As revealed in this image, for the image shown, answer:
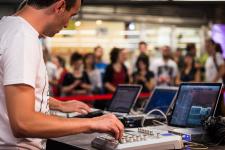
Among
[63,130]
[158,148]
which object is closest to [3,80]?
[63,130]

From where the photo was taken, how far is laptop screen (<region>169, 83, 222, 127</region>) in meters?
2.50

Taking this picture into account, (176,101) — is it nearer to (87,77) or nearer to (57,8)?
(57,8)

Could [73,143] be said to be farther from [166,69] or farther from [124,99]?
[166,69]

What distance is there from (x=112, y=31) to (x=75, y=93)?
24.5 feet

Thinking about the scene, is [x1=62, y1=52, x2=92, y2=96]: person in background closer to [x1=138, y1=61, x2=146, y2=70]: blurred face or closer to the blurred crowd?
the blurred crowd

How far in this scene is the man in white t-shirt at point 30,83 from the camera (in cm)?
159

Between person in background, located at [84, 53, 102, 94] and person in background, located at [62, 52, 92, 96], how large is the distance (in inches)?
12.4

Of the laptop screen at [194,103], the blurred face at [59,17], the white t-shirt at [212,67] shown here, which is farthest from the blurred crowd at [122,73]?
the blurred face at [59,17]

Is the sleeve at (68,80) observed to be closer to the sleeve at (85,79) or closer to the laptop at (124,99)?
the sleeve at (85,79)

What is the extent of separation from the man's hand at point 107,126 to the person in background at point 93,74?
232 inches

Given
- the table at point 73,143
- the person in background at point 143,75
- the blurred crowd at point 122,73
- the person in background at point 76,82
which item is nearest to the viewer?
the table at point 73,143

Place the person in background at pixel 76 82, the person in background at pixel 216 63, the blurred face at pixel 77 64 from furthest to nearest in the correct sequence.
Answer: the blurred face at pixel 77 64, the person in background at pixel 76 82, the person in background at pixel 216 63

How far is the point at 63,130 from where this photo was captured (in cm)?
164

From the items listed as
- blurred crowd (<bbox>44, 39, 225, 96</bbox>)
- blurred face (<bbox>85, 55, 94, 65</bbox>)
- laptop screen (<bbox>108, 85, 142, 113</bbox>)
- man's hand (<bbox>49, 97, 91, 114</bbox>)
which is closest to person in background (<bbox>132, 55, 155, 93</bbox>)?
blurred crowd (<bbox>44, 39, 225, 96</bbox>)
